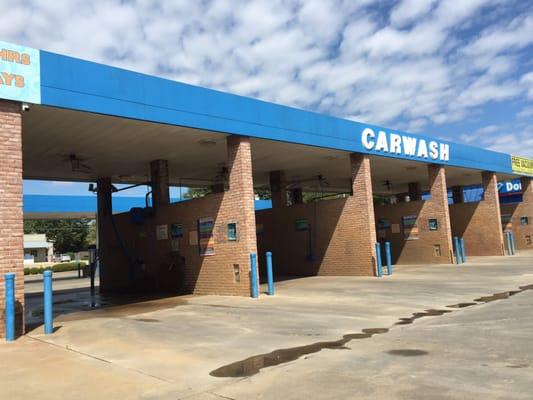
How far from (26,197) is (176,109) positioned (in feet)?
73.6

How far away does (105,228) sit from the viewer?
876 inches

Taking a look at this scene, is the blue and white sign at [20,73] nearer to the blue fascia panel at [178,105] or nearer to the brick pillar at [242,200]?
the blue fascia panel at [178,105]

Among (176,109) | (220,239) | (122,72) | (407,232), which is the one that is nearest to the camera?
(122,72)

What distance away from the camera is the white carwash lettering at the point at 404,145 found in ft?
66.2

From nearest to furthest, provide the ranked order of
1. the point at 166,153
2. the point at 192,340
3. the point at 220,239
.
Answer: the point at 192,340
the point at 220,239
the point at 166,153

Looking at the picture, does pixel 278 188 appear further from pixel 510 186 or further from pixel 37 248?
pixel 37 248

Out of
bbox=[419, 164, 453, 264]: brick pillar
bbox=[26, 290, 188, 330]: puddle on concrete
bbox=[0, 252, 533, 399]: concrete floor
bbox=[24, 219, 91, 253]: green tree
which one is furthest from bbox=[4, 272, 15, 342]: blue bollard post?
bbox=[24, 219, 91, 253]: green tree

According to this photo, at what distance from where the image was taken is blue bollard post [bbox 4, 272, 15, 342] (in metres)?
9.17

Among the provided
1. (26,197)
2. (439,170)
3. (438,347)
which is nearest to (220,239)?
(438,347)

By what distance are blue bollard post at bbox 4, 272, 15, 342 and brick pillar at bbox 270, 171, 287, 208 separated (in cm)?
1629

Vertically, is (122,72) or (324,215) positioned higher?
(122,72)

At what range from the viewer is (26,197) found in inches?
1261

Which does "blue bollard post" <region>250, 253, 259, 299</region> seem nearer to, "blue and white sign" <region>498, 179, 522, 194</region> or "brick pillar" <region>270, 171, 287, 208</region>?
"brick pillar" <region>270, 171, 287, 208</region>

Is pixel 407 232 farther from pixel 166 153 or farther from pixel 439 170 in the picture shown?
pixel 166 153
